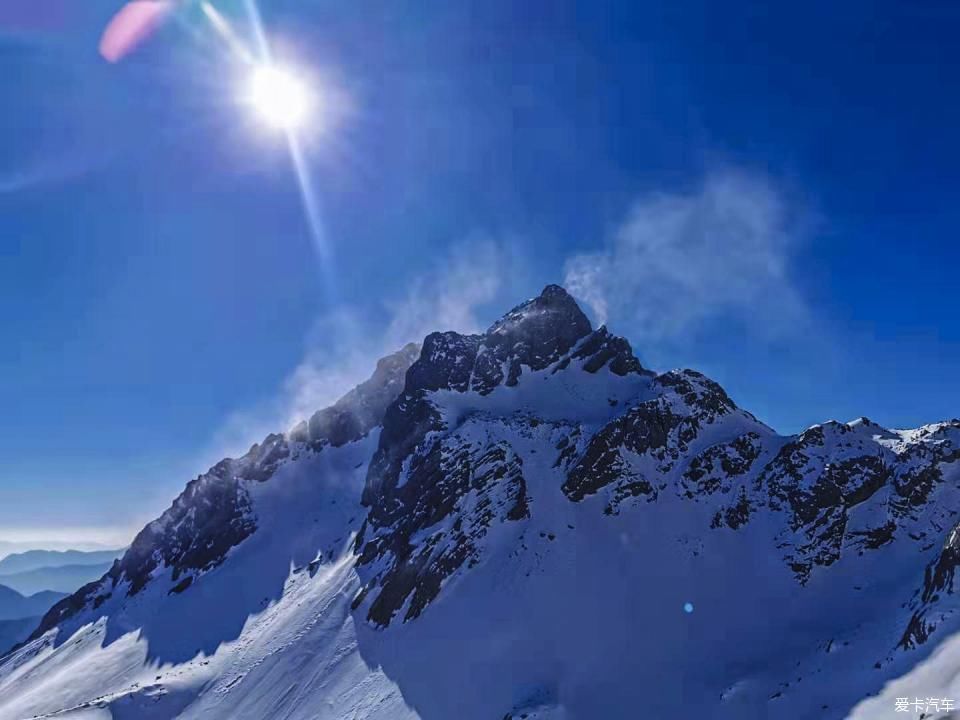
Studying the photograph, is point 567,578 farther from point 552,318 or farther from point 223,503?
point 223,503

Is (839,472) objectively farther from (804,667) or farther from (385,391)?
(385,391)

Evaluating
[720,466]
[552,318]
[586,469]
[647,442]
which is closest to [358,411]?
[552,318]

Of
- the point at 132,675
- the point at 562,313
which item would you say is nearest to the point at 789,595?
the point at 562,313

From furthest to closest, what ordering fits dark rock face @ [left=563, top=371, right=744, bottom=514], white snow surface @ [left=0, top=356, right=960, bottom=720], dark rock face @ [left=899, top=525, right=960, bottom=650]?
dark rock face @ [left=563, top=371, right=744, bottom=514]
white snow surface @ [left=0, top=356, right=960, bottom=720]
dark rock face @ [left=899, top=525, right=960, bottom=650]

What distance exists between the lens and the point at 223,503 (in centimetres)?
12681

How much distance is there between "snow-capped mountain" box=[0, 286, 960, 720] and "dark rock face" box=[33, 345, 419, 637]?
17.6 ft

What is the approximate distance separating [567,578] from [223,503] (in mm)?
93026

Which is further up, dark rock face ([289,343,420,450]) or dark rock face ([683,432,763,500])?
dark rock face ([289,343,420,450])

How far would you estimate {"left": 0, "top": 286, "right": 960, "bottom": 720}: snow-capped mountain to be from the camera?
158 feet

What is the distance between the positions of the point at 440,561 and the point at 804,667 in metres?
39.1

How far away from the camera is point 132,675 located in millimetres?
83812

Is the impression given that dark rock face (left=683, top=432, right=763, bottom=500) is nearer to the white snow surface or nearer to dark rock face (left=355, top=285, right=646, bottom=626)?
the white snow surface

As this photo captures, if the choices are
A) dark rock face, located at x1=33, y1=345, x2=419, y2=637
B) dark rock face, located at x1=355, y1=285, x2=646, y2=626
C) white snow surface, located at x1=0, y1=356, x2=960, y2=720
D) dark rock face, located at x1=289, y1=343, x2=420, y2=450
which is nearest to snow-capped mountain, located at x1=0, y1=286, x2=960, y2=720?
white snow surface, located at x1=0, y1=356, x2=960, y2=720

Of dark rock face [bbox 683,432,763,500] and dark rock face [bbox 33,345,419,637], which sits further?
dark rock face [bbox 33,345,419,637]
